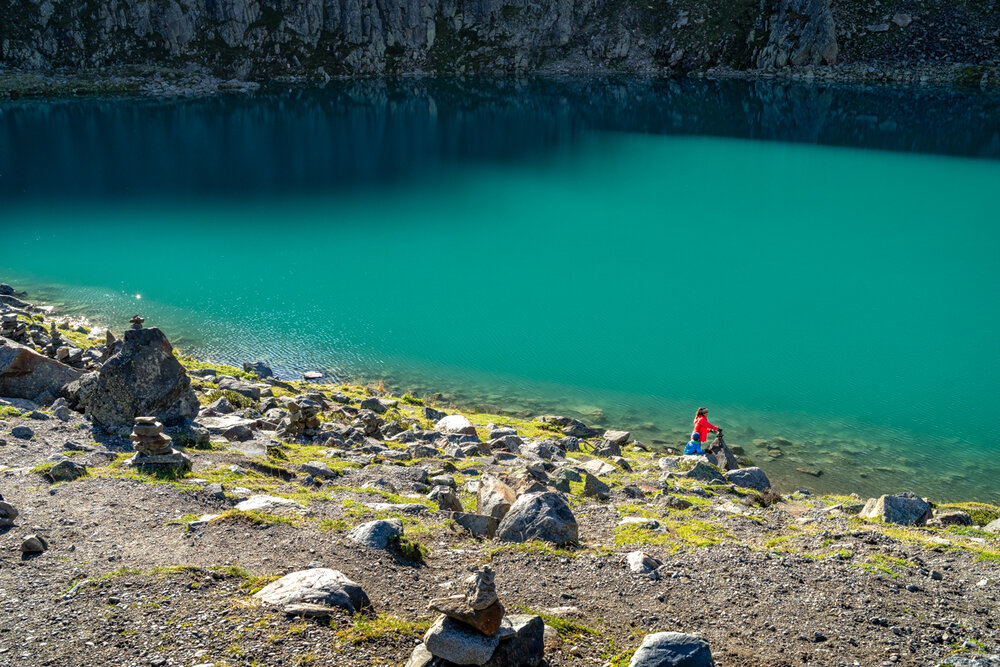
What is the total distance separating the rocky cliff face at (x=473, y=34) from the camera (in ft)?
342

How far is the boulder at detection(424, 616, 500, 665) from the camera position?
8406 mm

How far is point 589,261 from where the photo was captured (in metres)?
42.0

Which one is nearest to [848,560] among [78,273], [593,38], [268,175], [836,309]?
[836,309]

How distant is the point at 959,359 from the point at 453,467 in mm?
22712

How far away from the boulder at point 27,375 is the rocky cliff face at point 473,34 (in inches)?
3934

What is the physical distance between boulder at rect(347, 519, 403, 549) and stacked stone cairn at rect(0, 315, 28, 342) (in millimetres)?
16270

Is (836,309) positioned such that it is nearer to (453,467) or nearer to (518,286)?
(518,286)

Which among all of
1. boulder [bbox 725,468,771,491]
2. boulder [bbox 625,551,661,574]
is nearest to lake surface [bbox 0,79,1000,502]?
boulder [bbox 725,468,771,491]

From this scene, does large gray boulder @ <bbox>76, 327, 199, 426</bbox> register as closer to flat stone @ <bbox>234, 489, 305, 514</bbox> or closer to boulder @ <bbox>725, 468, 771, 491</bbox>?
flat stone @ <bbox>234, 489, 305, 514</bbox>

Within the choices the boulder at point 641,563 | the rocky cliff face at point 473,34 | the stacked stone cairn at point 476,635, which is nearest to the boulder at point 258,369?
the boulder at point 641,563

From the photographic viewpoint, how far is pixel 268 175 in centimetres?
6125

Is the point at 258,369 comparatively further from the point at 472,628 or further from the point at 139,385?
the point at 472,628

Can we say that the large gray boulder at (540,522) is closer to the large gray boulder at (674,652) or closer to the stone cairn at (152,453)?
the large gray boulder at (674,652)

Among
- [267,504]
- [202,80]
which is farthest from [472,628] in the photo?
[202,80]
